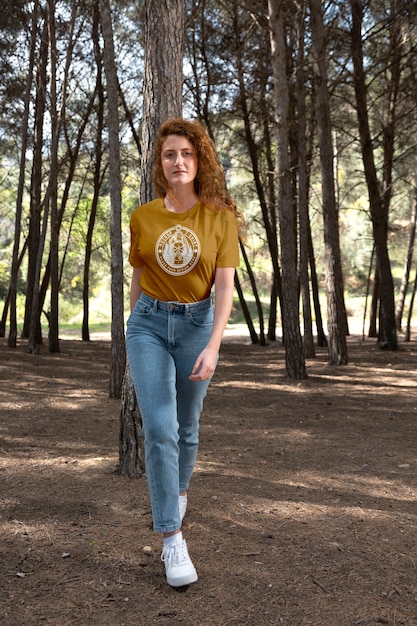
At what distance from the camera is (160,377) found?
271 cm

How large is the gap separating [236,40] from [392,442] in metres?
9.88

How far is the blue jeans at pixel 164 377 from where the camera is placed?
106 inches

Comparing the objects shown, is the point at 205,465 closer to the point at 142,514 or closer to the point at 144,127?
the point at 142,514

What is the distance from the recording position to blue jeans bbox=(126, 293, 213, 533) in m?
2.68

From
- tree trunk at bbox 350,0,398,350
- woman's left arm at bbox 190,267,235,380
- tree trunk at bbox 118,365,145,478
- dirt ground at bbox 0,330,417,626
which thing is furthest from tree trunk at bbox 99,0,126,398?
tree trunk at bbox 350,0,398,350

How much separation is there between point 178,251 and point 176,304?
8.5 inches

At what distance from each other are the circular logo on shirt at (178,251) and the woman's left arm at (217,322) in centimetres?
Answer: 13

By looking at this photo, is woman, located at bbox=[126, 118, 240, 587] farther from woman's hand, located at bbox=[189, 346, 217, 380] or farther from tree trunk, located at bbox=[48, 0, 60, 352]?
tree trunk, located at bbox=[48, 0, 60, 352]

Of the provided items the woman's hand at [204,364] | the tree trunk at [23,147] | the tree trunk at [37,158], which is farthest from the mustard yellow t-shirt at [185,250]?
the tree trunk at [23,147]

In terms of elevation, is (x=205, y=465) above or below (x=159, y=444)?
below

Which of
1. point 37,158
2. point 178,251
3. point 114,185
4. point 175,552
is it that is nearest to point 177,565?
point 175,552

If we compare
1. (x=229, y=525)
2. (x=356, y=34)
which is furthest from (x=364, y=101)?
(x=229, y=525)

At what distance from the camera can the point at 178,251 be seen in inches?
108

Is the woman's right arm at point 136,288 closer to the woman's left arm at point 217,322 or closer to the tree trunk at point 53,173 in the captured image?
the woman's left arm at point 217,322
